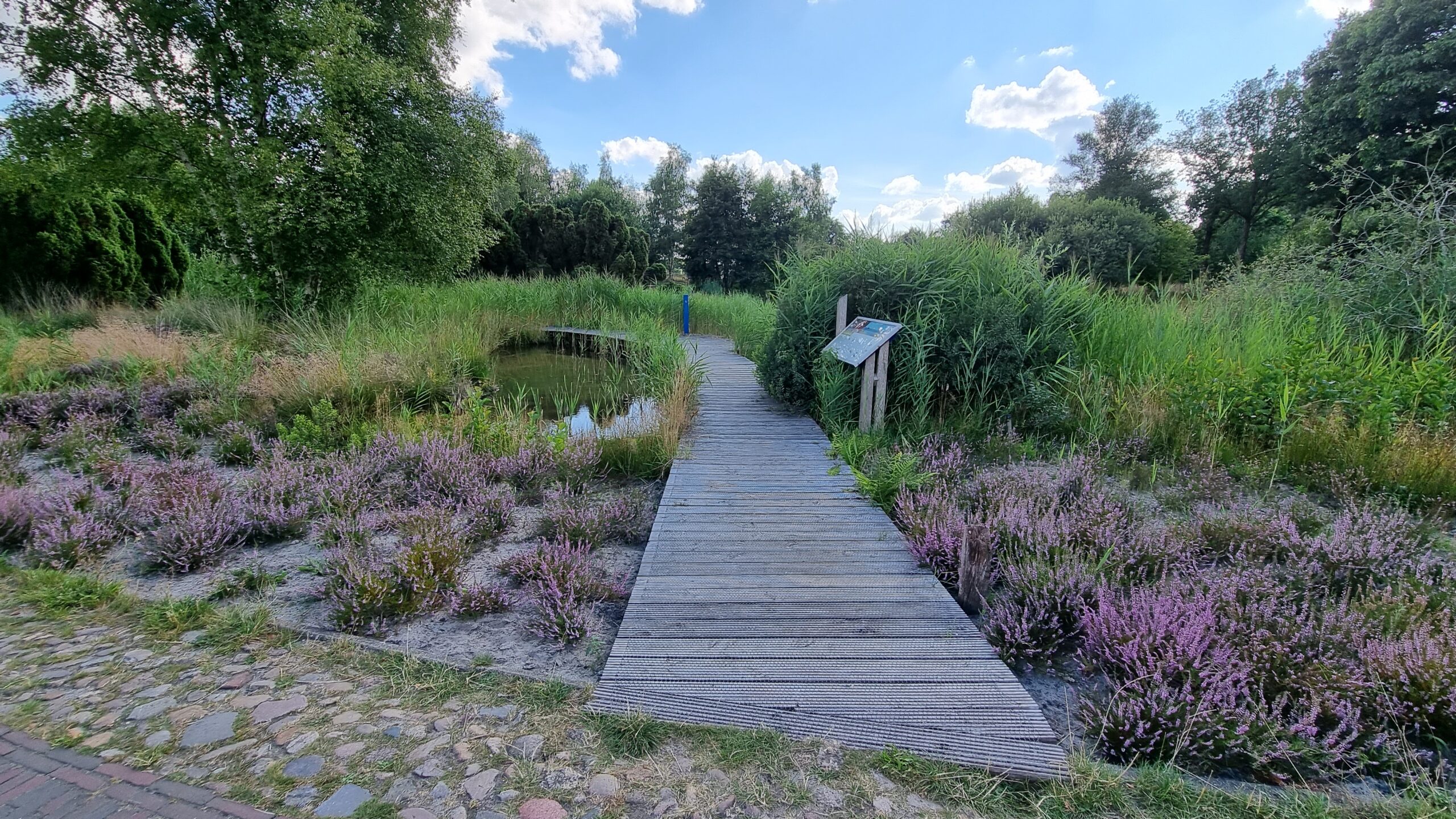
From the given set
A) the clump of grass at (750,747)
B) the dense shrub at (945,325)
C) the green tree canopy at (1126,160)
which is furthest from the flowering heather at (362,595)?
the green tree canopy at (1126,160)

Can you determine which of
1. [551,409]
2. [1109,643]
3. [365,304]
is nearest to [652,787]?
[1109,643]

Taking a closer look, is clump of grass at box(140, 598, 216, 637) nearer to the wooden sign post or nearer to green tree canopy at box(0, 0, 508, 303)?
the wooden sign post

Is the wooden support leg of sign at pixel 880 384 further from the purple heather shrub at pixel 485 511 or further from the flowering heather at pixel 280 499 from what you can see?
the flowering heather at pixel 280 499

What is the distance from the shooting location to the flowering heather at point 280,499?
3150 millimetres

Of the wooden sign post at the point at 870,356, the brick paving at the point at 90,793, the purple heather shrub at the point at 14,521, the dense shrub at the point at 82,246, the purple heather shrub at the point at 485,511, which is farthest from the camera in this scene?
the dense shrub at the point at 82,246

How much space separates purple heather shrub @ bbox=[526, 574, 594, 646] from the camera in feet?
7.60

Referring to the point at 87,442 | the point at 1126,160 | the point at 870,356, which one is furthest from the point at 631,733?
the point at 1126,160

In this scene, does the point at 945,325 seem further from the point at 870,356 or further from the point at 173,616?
the point at 173,616

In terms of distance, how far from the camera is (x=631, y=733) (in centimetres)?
176

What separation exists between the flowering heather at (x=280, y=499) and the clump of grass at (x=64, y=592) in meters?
0.63

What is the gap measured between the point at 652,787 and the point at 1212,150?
110ft

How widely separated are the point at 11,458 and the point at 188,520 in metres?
2.46

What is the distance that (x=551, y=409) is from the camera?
23.8ft

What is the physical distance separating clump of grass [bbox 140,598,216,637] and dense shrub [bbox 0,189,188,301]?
11.4 m
